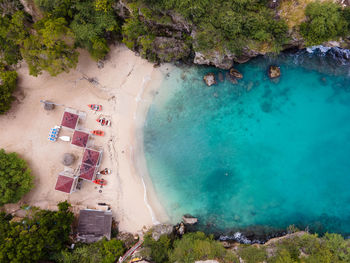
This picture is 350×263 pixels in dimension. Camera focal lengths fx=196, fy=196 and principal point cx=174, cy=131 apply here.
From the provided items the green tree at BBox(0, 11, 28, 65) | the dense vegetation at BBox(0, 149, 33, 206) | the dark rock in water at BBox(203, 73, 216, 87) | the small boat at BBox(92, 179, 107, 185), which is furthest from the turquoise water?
the green tree at BBox(0, 11, 28, 65)

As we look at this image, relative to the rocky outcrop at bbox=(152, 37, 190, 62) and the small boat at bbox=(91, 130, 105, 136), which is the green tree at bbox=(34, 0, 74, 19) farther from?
the small boat at bbox=(91, 130, 105, 136)

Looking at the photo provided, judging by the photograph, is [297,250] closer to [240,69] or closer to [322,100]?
[322,100]

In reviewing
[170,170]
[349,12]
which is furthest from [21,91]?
[349,12]

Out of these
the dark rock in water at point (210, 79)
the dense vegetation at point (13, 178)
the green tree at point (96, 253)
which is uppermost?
the dark rock in water at point (210, 79)

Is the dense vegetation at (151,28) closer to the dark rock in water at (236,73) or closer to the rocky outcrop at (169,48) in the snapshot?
the rocky outcrop at (169,48)

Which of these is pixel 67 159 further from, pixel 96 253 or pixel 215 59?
pixel 215 59

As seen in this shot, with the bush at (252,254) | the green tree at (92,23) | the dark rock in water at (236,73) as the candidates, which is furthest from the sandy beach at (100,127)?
the bush at (252,254)

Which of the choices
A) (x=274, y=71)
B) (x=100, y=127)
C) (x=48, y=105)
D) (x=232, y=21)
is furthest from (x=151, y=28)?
(x=274, y=71)
